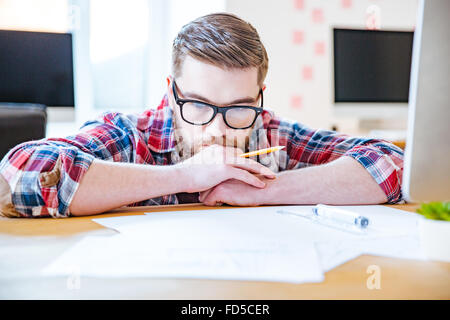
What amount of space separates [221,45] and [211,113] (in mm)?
161

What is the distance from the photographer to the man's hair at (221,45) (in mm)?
1054

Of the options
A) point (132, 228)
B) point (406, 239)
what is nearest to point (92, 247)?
point (132, 228)

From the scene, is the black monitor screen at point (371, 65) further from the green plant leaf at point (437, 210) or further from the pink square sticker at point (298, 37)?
the green plant leaf at point (437, 210)

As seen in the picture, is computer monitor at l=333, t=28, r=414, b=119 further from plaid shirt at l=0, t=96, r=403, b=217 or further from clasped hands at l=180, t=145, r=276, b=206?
clasped hands at l=180, t=145, r=276, b=206

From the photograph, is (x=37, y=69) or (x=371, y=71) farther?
(x=371, y=71)

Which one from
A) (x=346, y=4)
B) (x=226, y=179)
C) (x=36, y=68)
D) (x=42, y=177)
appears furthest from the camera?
(x=346, y=4)

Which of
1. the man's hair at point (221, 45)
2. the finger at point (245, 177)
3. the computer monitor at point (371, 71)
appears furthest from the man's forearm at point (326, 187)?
the computer monitor at point (371, 71)

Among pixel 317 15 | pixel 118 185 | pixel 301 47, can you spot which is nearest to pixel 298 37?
pixel 301 47

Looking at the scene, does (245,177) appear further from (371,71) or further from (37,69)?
(371,71)

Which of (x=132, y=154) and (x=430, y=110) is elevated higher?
(x=430, y=110)

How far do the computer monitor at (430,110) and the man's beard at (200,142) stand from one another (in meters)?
0.56

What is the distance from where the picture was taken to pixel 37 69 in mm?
2264
